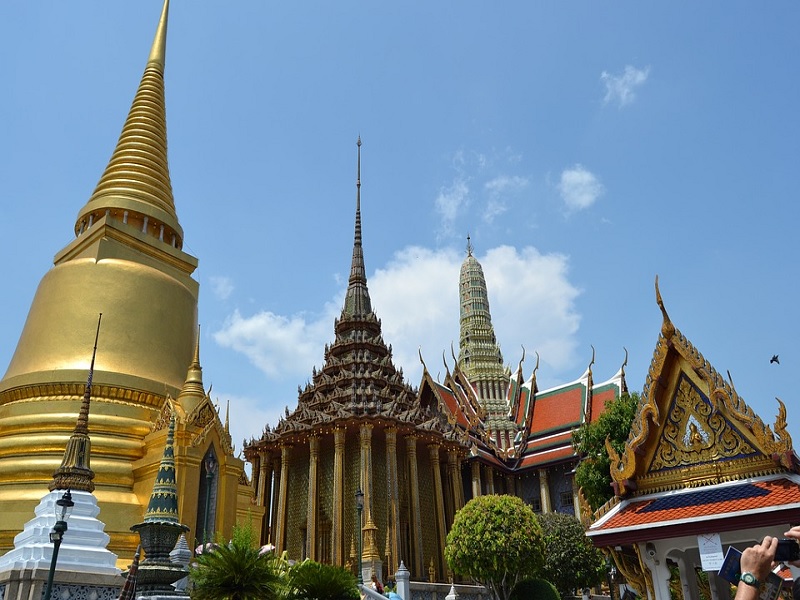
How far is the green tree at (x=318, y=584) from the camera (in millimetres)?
7324

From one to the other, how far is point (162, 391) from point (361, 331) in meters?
10.4

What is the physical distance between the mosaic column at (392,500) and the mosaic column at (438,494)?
166cm

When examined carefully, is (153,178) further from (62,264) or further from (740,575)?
(740,575)

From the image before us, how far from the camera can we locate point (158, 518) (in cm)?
727

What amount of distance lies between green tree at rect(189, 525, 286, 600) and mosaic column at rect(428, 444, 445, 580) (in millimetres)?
17757

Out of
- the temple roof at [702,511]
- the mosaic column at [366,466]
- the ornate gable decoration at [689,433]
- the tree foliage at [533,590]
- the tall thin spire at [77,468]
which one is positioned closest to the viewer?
the temple roof at [702,511]

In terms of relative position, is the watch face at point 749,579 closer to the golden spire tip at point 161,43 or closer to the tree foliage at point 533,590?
the tree foliage at point 533,590

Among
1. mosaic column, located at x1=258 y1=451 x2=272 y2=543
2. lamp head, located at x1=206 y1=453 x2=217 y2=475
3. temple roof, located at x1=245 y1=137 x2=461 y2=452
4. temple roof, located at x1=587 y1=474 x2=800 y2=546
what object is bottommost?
temple roof, located at x1=587 y1=474 x2=800 y2=546

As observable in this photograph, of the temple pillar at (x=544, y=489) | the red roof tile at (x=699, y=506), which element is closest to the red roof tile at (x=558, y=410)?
the temple pillar at (x=544, y=489)

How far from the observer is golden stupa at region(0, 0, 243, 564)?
1489 cm

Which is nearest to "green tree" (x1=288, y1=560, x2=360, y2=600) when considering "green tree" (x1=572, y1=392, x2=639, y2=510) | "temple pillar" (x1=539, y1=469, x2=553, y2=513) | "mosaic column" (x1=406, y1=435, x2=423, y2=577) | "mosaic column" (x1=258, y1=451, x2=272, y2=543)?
"green tree" (x1=572, y1=392, x2=639, y2=510)

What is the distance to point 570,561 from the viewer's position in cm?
1692

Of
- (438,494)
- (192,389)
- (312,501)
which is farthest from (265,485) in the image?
(192,389)

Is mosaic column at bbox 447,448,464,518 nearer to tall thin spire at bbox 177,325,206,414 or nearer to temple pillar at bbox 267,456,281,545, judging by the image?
temple pillar at bbox 267,456,281,545
